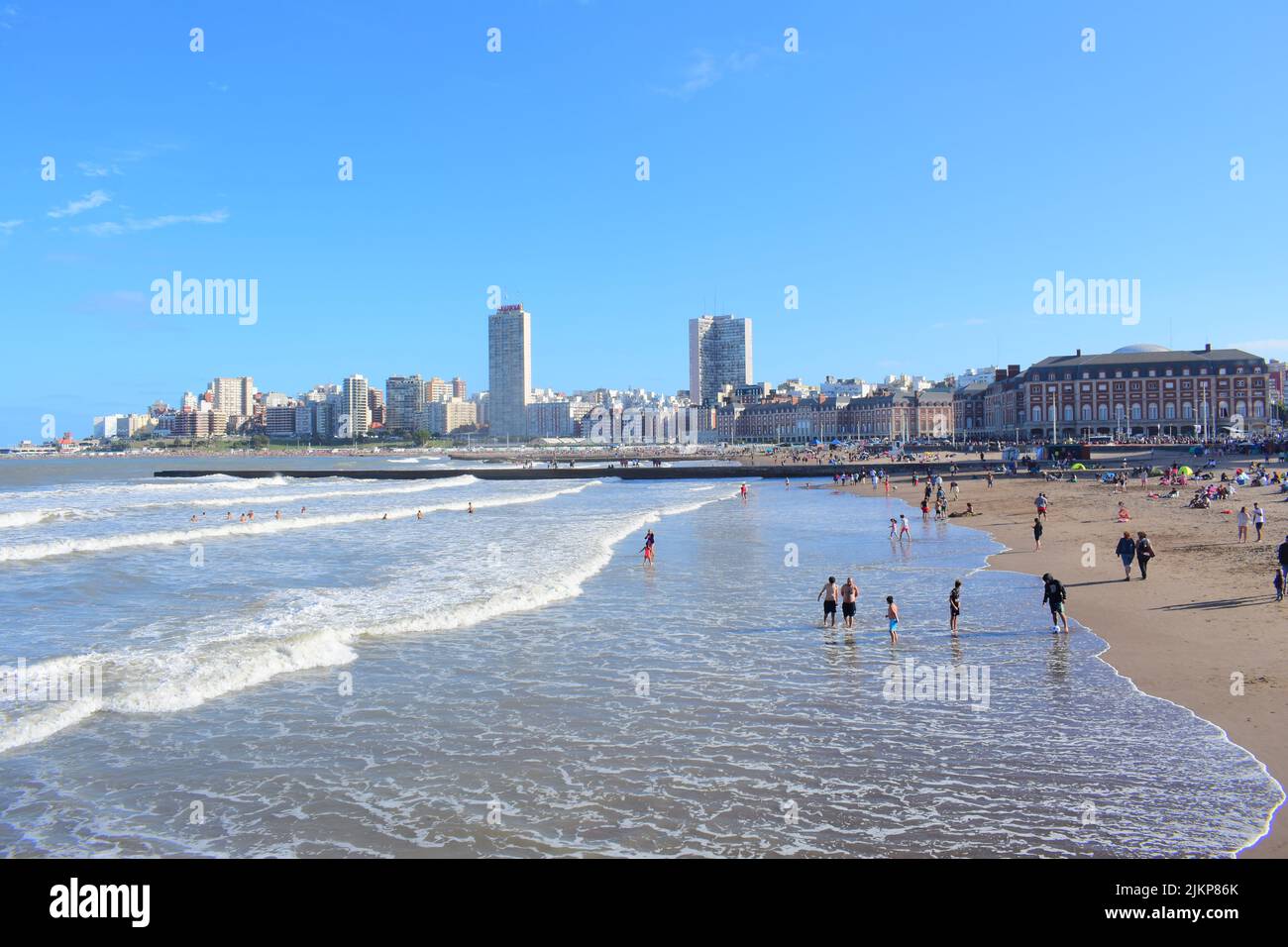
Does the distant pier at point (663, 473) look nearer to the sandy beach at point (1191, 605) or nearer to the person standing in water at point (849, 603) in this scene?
the sandy beach at point (1191, 605)

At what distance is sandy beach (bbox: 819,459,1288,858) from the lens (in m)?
9.91

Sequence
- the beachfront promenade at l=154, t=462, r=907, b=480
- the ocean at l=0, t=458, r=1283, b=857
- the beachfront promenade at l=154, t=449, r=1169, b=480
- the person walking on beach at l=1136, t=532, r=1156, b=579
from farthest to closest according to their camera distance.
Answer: the beachfront promenade at l=154, t=462, r=907, b=480 < the beachfront promenade at l=154, t=449, r=1169, b=480 < the person walking on beach at l=1136, t=532, r=1156, b=579 < the ocean at l=0, t=458, r=1283, b=857

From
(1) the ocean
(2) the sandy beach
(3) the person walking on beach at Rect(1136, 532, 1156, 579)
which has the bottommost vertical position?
(1) the ocean

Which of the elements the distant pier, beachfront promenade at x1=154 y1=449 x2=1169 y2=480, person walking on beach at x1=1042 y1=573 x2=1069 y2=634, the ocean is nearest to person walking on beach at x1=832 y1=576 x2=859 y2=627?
the ocean

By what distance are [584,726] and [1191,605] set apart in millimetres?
11997

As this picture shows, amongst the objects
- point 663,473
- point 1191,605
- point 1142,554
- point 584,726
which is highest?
point 663,473

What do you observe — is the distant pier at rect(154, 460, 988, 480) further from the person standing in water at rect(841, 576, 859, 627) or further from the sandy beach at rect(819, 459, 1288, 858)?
the person standing in water at rect(841, 576, 859, 627)

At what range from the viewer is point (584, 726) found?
983cm

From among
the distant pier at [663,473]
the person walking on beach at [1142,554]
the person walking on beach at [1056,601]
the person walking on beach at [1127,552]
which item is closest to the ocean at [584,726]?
the person walking on beach at [1056,601]

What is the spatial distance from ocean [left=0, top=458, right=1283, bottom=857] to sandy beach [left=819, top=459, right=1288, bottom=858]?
46 cm

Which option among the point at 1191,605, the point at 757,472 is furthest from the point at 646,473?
the point at 1191,605

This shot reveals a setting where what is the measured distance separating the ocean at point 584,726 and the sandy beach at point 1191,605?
46 cm

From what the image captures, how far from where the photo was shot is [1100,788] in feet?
25.4

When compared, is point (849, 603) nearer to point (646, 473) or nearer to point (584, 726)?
point (584, 726)
